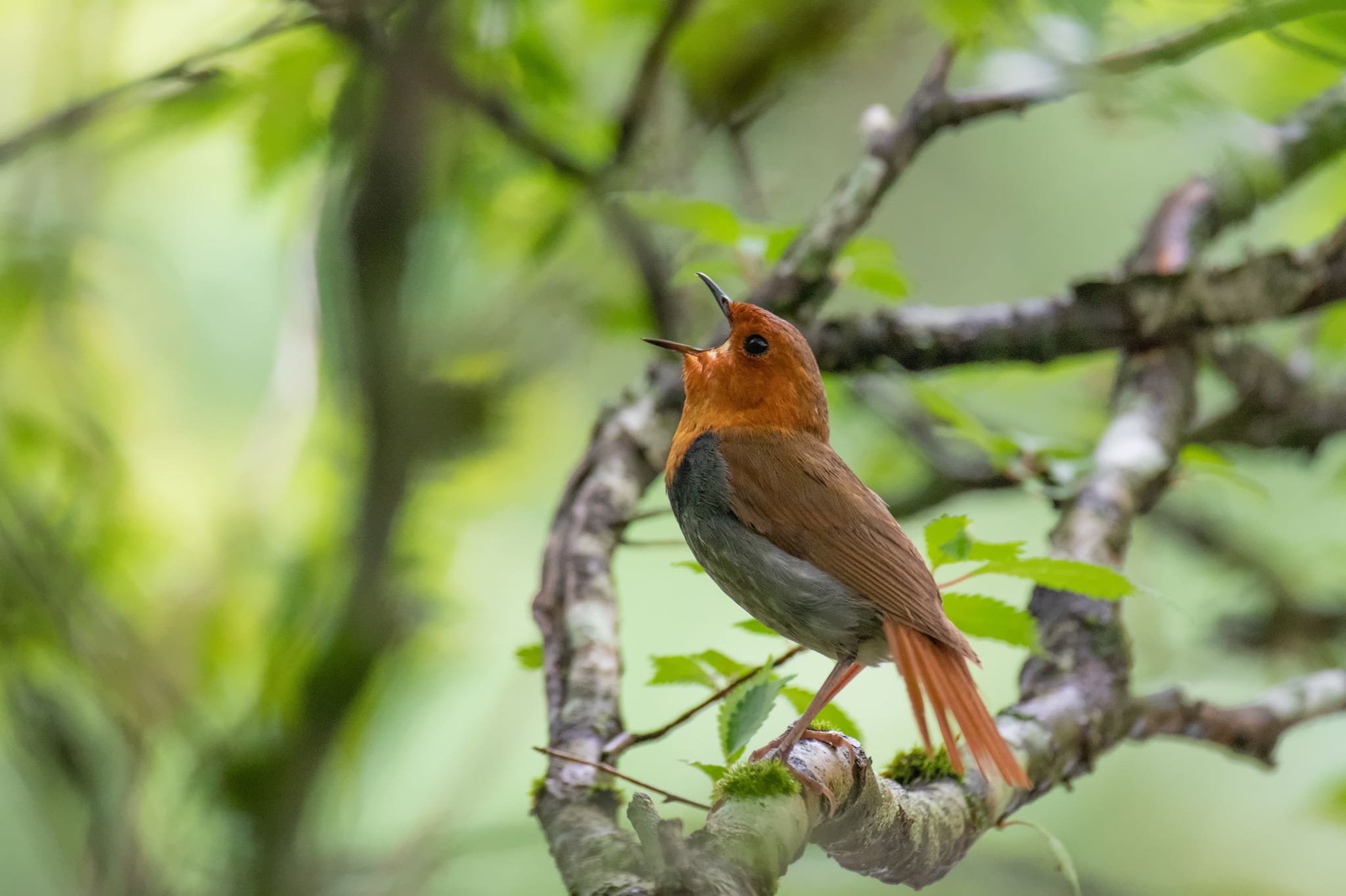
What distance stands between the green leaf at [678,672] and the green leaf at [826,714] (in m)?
0.11

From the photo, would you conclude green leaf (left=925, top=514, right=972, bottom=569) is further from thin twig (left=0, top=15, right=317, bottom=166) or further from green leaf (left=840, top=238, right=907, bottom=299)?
thin twig (left=0, top=15, right=317, bottom=166)

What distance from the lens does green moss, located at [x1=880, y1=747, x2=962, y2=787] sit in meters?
1.39

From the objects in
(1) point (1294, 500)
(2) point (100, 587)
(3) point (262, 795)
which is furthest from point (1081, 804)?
(2) point (100, 587)

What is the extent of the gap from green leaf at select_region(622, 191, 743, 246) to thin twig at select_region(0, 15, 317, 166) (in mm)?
702

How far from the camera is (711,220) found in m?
1.80

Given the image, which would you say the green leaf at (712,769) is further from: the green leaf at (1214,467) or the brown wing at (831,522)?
the green leaf at (1214,467)

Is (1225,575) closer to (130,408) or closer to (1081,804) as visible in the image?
(1081,804)

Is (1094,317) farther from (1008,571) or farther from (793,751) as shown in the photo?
(793,751)

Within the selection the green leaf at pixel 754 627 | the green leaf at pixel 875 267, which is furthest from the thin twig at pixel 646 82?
the green leaf at pixel 754 627

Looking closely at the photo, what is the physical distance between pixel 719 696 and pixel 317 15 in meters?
1.51

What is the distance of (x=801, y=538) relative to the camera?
136 centimetres

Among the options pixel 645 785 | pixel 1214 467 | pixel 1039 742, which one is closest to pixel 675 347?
pixel 645 785

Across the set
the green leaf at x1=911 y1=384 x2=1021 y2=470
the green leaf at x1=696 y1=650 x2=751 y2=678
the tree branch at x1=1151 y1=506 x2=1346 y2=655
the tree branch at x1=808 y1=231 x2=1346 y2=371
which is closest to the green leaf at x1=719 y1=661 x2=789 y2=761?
the green leaf at x1=696 y1=650 x2=751 y2=678

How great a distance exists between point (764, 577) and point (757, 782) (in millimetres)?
365
